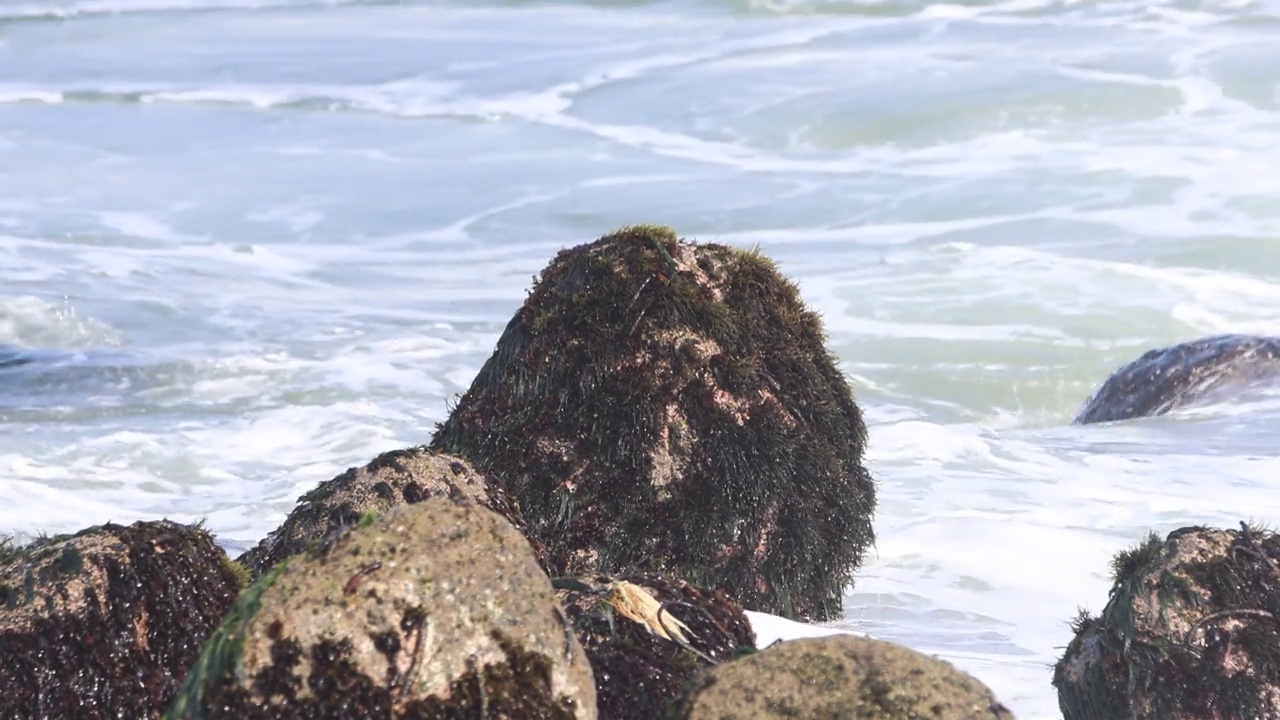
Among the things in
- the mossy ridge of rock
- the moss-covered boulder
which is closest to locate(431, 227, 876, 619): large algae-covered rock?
the moss-covered boulder

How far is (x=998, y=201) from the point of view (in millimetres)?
22578

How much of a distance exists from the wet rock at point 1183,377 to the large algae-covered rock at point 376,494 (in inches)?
307

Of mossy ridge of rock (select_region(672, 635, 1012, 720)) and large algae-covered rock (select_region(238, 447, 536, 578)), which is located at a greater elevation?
mossy ridge of rock (select_region(672, 635, 1012, 720))

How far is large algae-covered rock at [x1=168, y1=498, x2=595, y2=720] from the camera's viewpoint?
9.34 feet

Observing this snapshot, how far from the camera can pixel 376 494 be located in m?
4.84

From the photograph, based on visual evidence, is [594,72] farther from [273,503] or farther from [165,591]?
[165,591]

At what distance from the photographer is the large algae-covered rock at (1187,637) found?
4.54 m

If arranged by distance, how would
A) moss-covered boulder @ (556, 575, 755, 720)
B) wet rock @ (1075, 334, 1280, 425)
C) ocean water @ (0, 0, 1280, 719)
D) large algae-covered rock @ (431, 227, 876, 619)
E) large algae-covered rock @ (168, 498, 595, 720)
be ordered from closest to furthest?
large algae-covered rock @ (168, 498, 595, 720) < moss-covered boulder @ (556, 575, 755, 720) < large algae-covered rock @ (431, 227, 876, 619) < ocean water @ (0, 0, 1280, 719) < wet rock @ (1075, 334, 1280, 425)

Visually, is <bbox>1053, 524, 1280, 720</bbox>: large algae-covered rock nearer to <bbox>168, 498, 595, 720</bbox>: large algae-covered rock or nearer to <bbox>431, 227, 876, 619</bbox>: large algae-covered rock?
<bbox>431, 227, 876, 619</bbox>: large algae-covered rock

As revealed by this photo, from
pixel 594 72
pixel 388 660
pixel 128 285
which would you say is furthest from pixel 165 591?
pixel 594 72

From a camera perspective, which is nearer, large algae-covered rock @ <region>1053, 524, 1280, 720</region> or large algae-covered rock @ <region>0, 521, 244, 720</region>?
large algae-covered rock @ <region>0, 521, 244, 720</region>

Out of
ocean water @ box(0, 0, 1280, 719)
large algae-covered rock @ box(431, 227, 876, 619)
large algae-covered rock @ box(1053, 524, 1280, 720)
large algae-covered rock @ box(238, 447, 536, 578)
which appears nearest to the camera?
large algae-covered rock @ box(1053, 524, 1280, 720)

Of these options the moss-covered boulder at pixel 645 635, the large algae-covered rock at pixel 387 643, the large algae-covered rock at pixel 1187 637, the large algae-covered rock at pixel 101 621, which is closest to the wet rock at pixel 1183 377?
the large algae-covered rock at pixel 1187 637

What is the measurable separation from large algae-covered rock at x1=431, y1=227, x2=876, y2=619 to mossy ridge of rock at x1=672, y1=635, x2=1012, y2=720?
289cm
